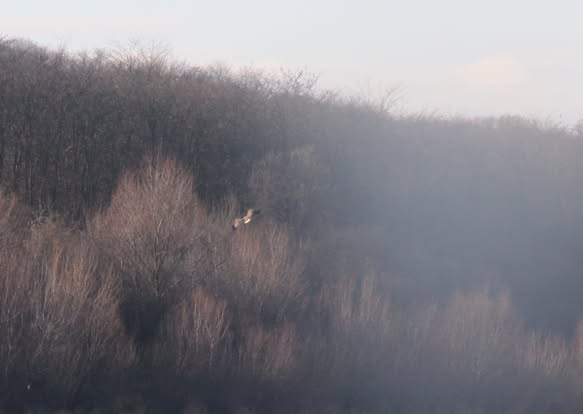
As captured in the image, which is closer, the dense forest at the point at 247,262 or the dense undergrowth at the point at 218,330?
the dense undergrowth at the point at 218,330

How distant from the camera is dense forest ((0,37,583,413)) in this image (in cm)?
1326

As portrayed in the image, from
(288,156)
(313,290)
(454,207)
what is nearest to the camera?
(313,290)

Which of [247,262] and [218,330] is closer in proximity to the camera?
[218,330]

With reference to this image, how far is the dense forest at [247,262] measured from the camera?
43.5ft

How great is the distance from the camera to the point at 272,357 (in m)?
14.3

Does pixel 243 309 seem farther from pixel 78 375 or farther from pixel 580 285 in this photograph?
pixel 580 285

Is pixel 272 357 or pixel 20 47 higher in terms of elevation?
pixel 20 47

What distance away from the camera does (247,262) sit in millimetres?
15953

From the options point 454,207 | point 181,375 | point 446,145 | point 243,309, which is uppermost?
point 446,145

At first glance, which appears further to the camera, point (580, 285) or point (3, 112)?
point (580, 285)

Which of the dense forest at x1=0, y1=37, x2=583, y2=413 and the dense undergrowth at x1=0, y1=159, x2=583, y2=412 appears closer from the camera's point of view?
the dense undergrowth at x1=0, y1=159, x2=583, y2=412

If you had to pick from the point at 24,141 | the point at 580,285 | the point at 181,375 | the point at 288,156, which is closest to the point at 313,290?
the point at 181,375

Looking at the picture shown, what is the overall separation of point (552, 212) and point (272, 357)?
2073 cm

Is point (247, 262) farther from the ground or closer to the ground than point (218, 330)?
farther from the ground
